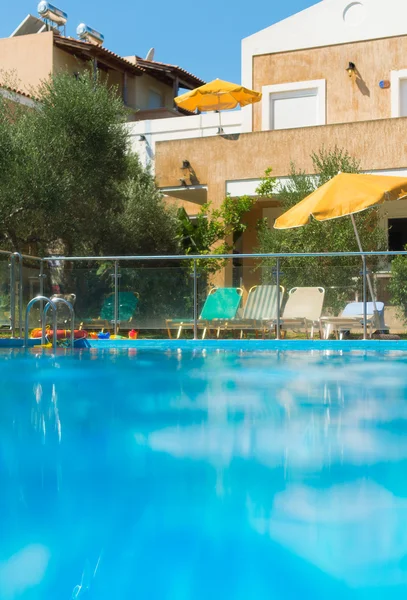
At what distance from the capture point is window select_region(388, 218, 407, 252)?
771 inches

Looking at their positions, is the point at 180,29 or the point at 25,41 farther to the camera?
the point at 25,41

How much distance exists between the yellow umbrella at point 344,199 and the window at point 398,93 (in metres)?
8.38

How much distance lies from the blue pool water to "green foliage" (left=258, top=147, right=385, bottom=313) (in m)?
5.51

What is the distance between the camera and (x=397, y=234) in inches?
782

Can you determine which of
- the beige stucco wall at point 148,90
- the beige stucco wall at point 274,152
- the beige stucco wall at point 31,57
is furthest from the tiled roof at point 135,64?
the beige stucco wall at point 274,152

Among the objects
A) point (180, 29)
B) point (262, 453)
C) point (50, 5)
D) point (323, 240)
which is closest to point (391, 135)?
point (323, 240)

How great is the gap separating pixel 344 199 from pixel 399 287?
163 cm

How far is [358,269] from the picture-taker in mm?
11484

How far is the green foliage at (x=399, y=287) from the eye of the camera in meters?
11.3

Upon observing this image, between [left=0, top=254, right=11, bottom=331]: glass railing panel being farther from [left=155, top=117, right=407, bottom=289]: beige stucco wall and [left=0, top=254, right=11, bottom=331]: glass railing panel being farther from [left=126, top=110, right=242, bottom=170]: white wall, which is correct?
[left=126, top=110, right=242, bottom=170]: white wall

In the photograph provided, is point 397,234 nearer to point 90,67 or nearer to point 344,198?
point 344,198

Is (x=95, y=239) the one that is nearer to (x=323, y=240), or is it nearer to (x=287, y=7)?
(x=323, y=240)

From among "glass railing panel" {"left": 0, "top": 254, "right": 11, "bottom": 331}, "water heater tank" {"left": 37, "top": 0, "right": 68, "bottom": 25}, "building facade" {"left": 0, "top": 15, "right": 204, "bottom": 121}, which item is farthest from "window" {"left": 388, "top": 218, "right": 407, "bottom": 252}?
"water heater tank" {"left": 37, "top": 0, "right": 68, "bottom": 25}

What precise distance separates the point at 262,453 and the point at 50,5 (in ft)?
106
